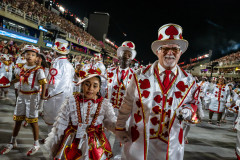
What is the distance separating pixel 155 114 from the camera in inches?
84.4

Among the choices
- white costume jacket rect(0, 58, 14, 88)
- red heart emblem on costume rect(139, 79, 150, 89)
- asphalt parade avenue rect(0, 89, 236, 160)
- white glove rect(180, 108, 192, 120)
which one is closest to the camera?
white glove rect(180, 108, 192, 120)

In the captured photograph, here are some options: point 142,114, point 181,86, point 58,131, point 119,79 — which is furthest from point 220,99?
point 58,131

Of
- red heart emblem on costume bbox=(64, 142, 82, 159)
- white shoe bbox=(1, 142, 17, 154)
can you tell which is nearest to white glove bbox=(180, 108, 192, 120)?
red heart emblem on costume bbox=(64, 142, 82, 159)

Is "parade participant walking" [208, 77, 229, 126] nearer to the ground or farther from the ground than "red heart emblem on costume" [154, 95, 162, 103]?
nearer to the ground

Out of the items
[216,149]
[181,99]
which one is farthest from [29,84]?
[216,149]

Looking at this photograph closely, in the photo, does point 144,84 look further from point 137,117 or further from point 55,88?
point 55,88

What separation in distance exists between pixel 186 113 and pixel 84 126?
1.28 meters

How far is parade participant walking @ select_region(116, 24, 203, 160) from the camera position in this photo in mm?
2023

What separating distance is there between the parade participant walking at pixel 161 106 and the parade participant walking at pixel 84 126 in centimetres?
32

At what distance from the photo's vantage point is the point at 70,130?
2.28m

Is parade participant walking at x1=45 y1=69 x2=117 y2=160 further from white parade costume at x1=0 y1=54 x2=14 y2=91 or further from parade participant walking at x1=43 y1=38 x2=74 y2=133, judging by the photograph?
white parade costume at x1=0 y1=54 x2=14 y2=91

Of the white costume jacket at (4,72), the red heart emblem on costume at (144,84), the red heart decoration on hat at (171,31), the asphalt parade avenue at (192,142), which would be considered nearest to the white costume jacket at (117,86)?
the asphalt parade avenue at (192,142)

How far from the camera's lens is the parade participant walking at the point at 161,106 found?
2.02 meters

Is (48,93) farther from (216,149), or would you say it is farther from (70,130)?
(216,149)
